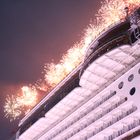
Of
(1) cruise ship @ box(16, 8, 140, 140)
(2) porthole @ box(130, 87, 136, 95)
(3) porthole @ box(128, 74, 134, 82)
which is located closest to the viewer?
(1) cruise ship @ box(16, 8, 140, 140)

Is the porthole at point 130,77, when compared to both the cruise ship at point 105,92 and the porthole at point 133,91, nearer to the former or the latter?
the cruise ship at point 105,92

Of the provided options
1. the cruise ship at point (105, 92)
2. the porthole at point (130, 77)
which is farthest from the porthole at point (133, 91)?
the porthole at point (130, 77)

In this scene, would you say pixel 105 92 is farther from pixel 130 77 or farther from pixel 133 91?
pixel 133 91

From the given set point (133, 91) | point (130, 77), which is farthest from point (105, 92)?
point (133, 91)

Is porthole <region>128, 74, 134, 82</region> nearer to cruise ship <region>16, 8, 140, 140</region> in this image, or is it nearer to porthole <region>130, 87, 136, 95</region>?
cruise ship <region>16, 8, 140, 140</region>

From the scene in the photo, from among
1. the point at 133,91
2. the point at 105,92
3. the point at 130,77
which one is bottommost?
the point at 133,91

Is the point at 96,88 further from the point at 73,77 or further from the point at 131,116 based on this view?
the point at 131,116

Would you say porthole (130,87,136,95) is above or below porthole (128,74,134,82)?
below

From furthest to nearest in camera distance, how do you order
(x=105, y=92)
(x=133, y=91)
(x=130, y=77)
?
(x=105, y=92) → (x=130, y=77) → (x=133, y=91)

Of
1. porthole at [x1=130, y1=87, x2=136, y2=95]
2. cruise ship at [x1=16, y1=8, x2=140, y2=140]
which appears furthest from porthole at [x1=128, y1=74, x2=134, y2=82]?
porthole at [x1=130, y1=87, x2=136, y2=95]
